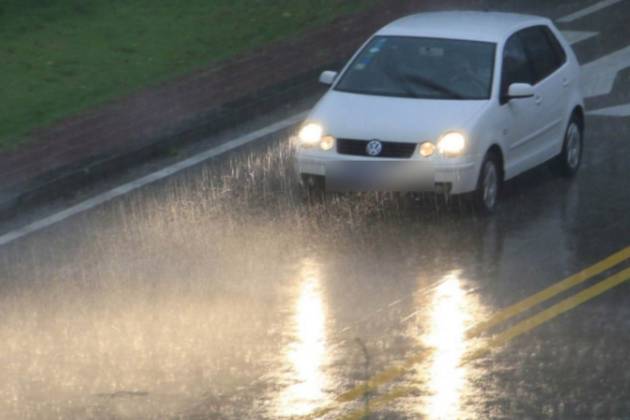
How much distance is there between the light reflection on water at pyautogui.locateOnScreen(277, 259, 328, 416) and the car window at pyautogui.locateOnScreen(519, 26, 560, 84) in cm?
369

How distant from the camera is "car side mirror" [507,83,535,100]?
1338 cm

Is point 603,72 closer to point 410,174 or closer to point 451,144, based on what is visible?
point 451,144

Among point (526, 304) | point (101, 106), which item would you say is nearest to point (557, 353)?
point (526, 304)

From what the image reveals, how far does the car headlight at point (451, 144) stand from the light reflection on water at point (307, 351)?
1.73m

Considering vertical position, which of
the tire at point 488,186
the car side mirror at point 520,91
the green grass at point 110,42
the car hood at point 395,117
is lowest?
the green grass at point 110,42

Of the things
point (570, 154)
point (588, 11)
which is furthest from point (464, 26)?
point (588, 11)

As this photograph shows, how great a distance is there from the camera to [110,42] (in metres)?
20.6

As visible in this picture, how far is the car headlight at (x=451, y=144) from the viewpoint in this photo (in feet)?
42.1

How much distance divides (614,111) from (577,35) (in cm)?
433

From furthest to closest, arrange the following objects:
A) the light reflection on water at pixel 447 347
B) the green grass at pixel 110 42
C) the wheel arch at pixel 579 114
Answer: the green grass at pixel 110 42 → the wheel arch at pixel 579 114 → the light reflection on water at pixel 447 347

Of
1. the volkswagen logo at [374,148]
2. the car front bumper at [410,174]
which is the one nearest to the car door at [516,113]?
the car front bumper at [410,174]

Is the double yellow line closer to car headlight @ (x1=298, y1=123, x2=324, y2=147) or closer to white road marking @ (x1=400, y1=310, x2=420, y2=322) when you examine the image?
white road marking @ (x1=400, y1=310, x2=420, y2=322)

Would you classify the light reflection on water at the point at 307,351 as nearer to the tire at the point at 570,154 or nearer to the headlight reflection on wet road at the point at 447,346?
the headlight reflection on wet road at the point at 447,346

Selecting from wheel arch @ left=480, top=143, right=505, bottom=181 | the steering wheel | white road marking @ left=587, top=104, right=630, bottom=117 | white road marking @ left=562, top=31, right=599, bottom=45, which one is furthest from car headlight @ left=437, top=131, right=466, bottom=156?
white road marking @ left=562, top=31, right=599, bottom=45
